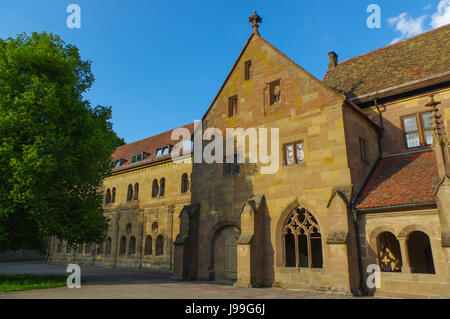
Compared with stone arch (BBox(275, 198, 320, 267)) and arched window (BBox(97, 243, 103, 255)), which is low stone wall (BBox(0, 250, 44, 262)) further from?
stone arch (BBox(275, 198, 320, 267))

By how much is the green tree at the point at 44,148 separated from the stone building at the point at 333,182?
5.84m

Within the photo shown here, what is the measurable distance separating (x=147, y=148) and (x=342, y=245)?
2527cm

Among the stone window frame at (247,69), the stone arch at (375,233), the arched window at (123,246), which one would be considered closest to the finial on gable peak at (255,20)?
the stone window frame at (247,69)

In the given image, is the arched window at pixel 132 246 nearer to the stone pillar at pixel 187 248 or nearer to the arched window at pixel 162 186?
the arched window at pixel 162 186

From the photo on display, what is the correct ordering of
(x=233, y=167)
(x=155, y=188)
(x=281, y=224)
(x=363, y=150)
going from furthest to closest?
(x=155, y=188), (x=233, y=167), (x=363, y=150), (x=281, y=224)

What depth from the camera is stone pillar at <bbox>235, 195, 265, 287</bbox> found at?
14.7 metres

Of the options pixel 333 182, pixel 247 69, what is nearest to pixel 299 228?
pixel 333 182

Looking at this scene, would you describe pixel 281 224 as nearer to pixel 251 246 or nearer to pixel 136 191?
pixel 251 246

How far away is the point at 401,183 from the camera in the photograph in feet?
44.8

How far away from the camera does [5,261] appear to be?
138 ft

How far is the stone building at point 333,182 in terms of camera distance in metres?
12.3

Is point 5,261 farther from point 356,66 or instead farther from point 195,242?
point 356,66

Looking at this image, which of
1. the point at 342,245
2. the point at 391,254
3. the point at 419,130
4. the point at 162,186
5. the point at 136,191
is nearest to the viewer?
the point at 342,245

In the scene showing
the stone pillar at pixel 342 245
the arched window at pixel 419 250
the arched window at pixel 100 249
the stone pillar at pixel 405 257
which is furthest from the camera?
the arched window at pixel 100 249
